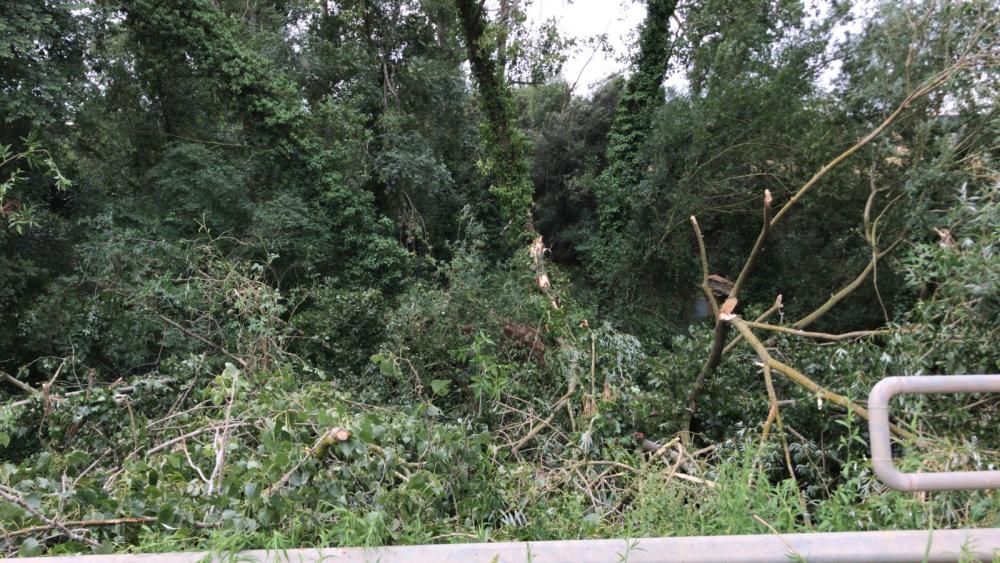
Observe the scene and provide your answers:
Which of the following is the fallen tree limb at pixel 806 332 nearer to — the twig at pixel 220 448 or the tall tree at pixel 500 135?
the twig at pixel 220 448

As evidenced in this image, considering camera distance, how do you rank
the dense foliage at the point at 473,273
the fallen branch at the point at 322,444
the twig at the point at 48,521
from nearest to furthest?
the twig at the point at 48,521 < the fallen branch at the point at 322,444 < the dense foliage at the point at 473,273

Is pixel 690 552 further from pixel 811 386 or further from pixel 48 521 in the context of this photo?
pixel 811 386

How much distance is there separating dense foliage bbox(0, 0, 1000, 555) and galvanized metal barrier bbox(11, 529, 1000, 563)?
0.27m

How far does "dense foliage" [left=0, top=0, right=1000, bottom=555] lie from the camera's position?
258 centimetres

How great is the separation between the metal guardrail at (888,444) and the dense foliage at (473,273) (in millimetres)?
452

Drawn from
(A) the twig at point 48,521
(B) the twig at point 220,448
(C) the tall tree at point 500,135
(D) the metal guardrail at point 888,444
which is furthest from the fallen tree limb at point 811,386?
(C) the tall tree at point 500,135

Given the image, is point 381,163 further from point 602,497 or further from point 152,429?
point 602,497

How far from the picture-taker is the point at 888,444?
1.75 metres

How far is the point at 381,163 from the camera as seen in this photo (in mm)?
11781

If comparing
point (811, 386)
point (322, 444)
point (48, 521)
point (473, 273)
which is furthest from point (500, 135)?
point (48, 521)

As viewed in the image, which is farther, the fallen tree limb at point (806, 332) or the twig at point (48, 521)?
the fallen tree limb at point (806, 332)

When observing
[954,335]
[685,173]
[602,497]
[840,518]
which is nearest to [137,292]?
[602,497]

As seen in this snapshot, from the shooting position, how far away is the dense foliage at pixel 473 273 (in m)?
2.58

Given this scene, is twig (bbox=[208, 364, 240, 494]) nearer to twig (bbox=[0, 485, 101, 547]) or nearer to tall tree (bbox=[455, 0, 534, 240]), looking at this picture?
twig (bbox=[0, 485, 101, 547])
